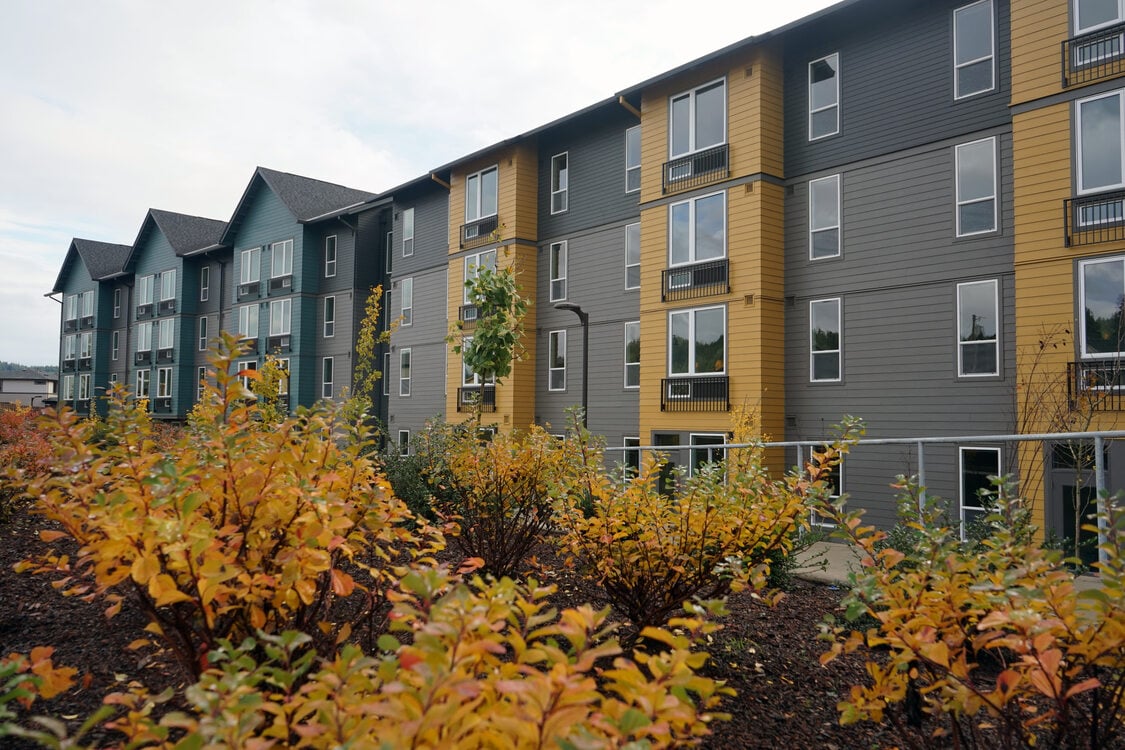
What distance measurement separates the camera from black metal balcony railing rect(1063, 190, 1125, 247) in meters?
11.7

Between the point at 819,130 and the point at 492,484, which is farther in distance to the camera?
the point at 819,130

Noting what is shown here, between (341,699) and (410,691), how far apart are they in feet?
0.54

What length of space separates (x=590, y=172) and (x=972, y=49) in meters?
10.5

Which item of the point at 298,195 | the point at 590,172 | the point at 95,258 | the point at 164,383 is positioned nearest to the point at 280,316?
the point at 298,195

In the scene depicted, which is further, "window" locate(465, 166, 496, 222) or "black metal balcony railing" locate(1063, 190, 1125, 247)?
"window" locate(465, 166, 496, 222)

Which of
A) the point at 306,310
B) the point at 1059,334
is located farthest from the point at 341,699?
the point at 306,310

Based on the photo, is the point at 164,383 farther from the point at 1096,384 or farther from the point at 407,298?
the point at 1096,384

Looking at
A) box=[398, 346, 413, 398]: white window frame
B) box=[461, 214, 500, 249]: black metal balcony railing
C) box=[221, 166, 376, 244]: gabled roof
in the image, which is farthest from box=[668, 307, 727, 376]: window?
box=[221, 166, 376, 244]: gabled roof

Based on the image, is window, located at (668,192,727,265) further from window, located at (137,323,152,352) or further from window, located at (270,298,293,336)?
window, located at (137,323,152,352)

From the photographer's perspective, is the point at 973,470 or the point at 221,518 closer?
the point at 221,518

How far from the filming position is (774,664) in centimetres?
480

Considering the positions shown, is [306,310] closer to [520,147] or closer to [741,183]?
[520,147]

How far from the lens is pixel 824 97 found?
52.6ft

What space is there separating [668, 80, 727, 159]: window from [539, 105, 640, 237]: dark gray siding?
7.42 ft
